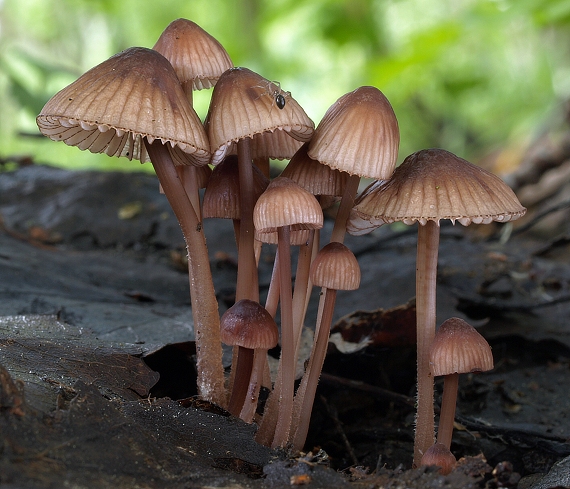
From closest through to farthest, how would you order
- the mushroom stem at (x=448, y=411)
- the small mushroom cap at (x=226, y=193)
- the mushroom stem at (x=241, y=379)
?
the mushroom stem at (x=448, y=411)
the mushroom stem at (x=241, y=379)
the small mushroom cap at (x=226, y=193)

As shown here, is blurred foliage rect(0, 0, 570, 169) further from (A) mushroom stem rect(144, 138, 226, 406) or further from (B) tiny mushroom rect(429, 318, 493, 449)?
(B) tiny mushroom rect(429, 318, 493, 449)

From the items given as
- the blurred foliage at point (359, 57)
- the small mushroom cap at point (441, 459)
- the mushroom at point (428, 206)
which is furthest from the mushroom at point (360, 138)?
the blurred foliage at point (359, 57)

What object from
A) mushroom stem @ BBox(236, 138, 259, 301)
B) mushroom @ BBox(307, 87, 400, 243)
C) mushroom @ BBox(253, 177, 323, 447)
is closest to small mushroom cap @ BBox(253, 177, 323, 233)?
mushroom @ BBox(253, 177, 323, 447)

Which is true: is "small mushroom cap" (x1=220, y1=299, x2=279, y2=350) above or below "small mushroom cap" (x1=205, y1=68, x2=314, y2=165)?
below

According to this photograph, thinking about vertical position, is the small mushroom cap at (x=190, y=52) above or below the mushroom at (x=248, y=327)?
above

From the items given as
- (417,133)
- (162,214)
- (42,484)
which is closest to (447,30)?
(417,133)

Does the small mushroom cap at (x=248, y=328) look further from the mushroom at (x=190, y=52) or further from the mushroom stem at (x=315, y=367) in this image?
the mushroom at (x=190, y=52)

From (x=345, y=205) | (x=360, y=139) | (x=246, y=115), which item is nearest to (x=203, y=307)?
(x=345, y=205)
